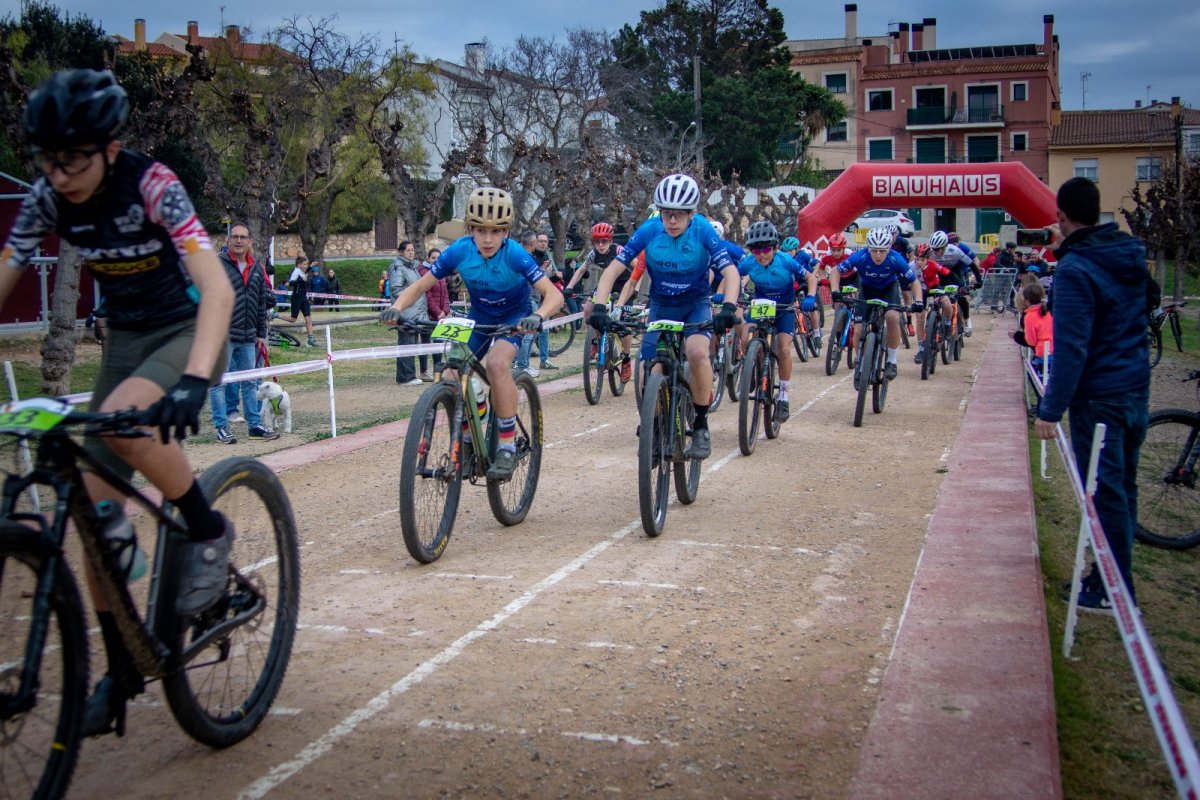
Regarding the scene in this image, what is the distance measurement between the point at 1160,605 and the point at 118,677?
5.21 meters

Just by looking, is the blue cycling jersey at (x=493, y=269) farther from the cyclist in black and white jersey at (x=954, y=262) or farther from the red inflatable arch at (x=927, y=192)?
the red inflatable arch at (x=927, y=192)

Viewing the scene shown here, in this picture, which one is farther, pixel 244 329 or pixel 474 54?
pixel 474 54

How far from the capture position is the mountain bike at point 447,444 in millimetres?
6418

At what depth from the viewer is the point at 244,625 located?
4.15 meters

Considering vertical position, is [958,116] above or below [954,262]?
above

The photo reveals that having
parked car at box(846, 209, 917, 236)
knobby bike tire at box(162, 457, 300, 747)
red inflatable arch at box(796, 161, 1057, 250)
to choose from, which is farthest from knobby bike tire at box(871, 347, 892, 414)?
parked car at box(846, 209, 917, 236)

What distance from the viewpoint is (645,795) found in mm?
3807

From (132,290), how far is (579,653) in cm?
243

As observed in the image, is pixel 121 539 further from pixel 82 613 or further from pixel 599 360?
pixel 599 360

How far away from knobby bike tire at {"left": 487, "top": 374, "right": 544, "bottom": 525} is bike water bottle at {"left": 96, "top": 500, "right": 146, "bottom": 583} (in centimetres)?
390

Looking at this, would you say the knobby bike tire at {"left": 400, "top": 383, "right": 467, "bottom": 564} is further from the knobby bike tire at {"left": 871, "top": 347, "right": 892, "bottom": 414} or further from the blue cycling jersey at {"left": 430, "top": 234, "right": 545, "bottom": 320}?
the knobby bike tire at {"left": 871, "top": 347, "right": 892, "bottom": 414}

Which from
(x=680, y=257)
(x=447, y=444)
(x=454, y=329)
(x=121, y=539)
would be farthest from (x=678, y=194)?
(x=121, y=539)

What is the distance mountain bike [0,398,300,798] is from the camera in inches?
123

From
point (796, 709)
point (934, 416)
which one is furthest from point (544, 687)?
point (934, 416)
